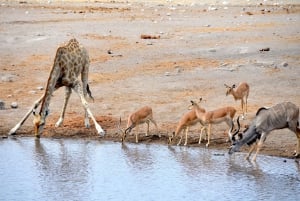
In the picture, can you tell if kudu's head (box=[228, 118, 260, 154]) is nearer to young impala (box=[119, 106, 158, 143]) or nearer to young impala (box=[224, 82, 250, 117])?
young impala (box=[119, 106, 158, 143])

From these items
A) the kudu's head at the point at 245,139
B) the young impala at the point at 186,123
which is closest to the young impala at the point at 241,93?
the young impala at the point at 186,123

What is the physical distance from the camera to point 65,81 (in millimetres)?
14836

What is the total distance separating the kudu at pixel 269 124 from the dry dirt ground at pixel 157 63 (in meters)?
0.45

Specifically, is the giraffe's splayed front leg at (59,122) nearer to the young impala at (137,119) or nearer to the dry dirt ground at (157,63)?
the dry dirt ground at (157,63)

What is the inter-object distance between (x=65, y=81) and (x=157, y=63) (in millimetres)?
5895

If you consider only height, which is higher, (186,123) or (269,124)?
(269,124)

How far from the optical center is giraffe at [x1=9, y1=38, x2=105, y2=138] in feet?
45.7

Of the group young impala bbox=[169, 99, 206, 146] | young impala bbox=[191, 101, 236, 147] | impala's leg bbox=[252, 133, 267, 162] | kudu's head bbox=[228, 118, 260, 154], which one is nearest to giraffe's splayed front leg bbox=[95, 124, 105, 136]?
young impala bbox=[169, 99, 206, 146]

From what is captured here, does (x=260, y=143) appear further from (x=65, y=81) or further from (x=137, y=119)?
(x=65, y=81)

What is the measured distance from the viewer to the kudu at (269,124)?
1218 centimetres

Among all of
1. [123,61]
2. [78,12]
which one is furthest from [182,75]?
[78,12]

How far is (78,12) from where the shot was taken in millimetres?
34062

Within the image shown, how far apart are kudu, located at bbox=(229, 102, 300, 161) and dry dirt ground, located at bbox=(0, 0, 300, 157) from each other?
0.45 m

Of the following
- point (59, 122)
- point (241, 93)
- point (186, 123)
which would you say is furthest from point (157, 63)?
point (186, 123)
